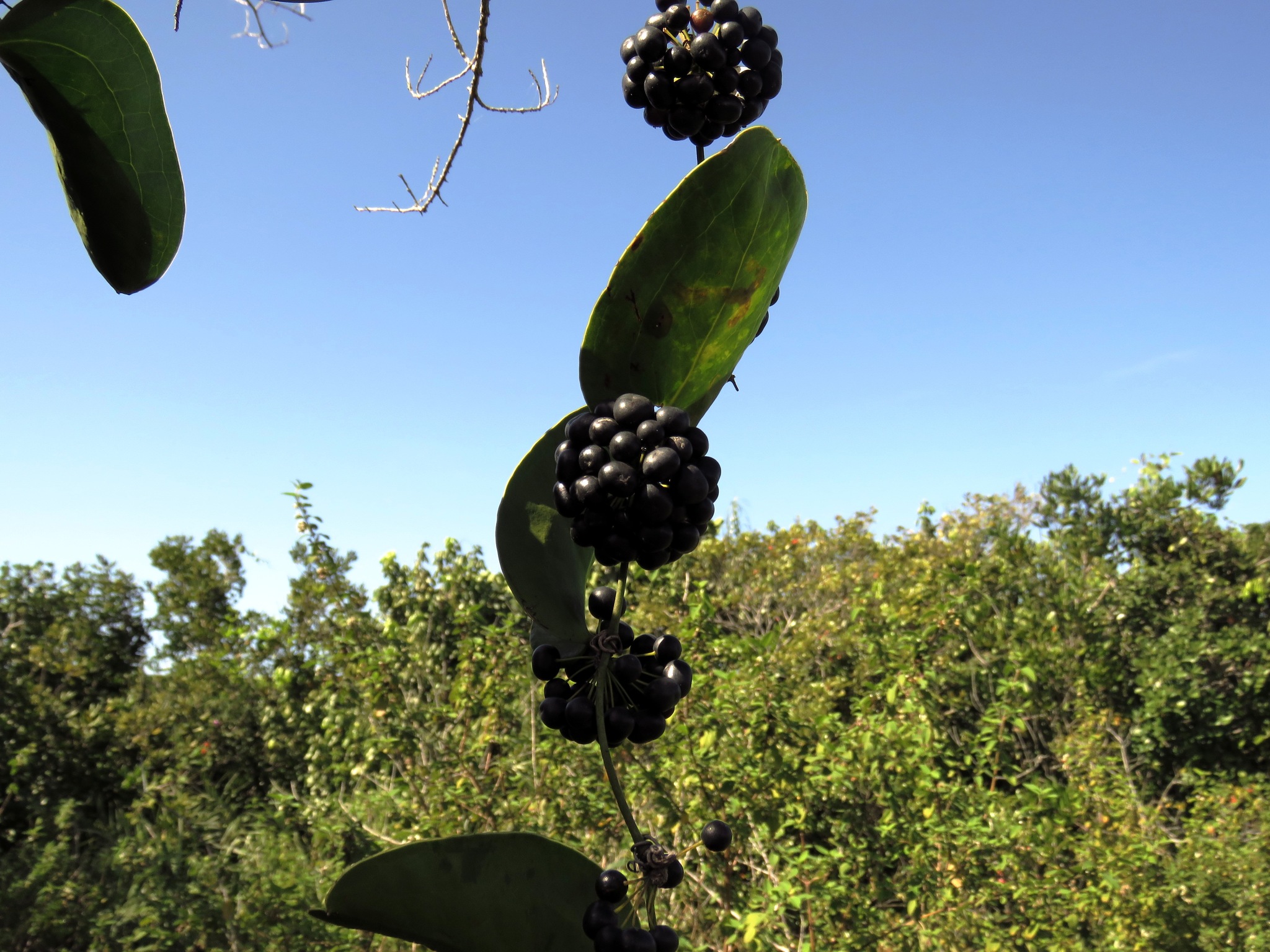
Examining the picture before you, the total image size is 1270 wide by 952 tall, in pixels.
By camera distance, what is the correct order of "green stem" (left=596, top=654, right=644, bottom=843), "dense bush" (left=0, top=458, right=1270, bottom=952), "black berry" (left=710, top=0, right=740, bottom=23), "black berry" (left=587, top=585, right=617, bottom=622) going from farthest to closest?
"dense bush" (left=0, top=458, right=1270, bottom=952)
"black berry" (left=710, top=0, right=740, bottom=23)
"black berry" (left=587, top=585, right=617, bottom=622)
"green stem" (left=596, top=654, right=644, bottom=843)

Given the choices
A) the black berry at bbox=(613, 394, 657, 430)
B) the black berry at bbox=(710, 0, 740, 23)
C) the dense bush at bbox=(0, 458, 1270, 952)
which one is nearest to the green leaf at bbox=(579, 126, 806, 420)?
the black berry at bbox=(613, 394, 657, 430)

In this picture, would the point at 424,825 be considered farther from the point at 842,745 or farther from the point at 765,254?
the point at 765,254

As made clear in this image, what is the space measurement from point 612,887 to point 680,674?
18 cm

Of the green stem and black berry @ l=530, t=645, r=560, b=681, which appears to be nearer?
the green stem

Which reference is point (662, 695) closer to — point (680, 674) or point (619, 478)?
point (680, 674)

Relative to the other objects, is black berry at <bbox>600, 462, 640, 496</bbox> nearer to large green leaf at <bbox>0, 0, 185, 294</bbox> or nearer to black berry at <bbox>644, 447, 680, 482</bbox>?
Result: black berry at <bbox>644, 447, 680, 482</bbox>

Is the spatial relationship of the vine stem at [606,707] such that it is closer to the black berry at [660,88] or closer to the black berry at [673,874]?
the black berry at [673,874]

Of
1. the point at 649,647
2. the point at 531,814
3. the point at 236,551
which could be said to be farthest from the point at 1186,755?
the point at 236,551

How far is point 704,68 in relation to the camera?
33.5 inches


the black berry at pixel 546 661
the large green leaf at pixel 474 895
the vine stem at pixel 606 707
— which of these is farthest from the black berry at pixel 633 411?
the large green leaf at pixel 474 895

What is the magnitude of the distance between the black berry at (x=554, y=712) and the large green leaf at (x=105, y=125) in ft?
1.95

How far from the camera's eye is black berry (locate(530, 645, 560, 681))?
719 millimetres

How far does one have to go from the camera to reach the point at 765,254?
0.65 metres

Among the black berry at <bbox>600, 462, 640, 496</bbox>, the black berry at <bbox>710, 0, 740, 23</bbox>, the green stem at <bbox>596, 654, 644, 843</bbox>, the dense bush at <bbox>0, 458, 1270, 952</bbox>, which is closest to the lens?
the green stem at <bbox>596, 654, 644, 843</bbox>
